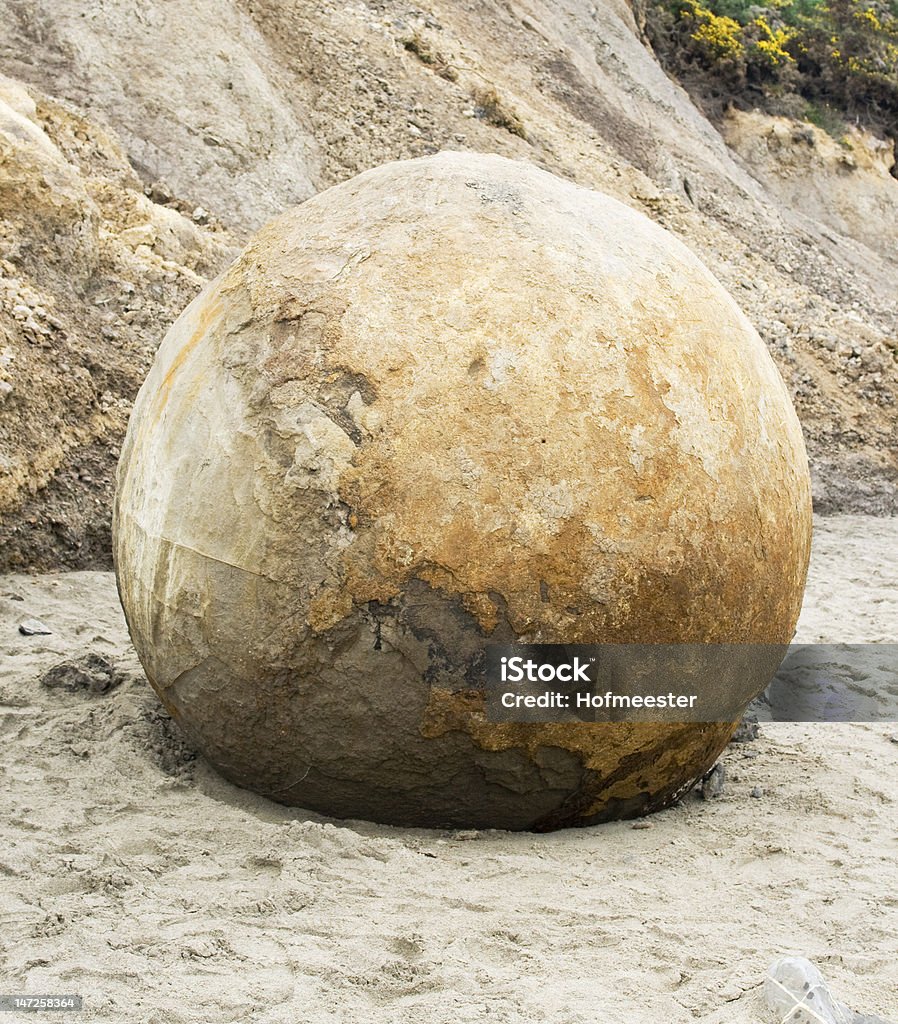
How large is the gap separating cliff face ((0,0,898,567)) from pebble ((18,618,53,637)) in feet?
2.93

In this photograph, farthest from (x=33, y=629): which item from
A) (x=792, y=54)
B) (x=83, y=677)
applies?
(x=792, y=54)

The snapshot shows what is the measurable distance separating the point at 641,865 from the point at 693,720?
434 mm

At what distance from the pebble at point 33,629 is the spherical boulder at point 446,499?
6.31 ft

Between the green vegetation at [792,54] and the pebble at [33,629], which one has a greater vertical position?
the green vegetation at [792,54]

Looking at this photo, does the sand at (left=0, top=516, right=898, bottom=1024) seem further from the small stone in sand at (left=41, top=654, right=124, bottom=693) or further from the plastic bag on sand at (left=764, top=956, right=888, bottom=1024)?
the small stone in sand at (left=41, top=654, right=124, bottom=693)

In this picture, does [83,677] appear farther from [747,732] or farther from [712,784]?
[747,732]

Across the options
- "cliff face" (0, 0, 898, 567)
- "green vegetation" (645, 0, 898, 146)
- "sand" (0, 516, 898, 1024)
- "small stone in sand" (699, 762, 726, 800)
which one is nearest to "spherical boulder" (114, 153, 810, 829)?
"sand" (0, 516, 898, 1024)

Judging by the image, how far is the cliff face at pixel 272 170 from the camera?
6695 mm

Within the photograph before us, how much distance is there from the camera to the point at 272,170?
10094mm

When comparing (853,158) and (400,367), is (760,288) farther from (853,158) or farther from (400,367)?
(400,367)

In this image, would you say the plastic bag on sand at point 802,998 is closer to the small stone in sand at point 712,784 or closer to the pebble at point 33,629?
the small stone in sand at point 712,784

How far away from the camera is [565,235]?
3.37 m

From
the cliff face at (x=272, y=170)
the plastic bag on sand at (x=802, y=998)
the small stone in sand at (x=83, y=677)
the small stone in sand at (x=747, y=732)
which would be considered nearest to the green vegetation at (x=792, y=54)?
the cliff face at (x=272, y=170)

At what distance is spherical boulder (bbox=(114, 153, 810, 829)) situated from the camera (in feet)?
9.99
